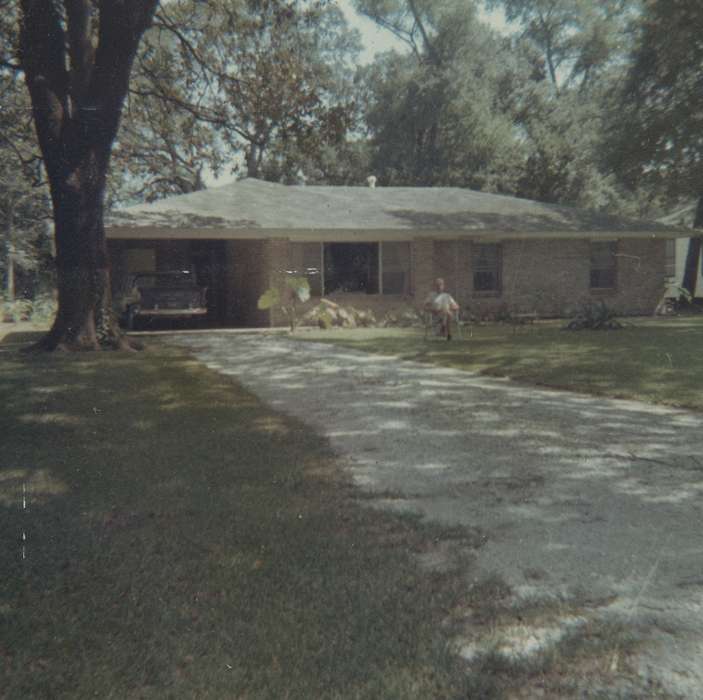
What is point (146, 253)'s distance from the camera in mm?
22141

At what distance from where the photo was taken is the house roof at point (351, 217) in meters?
19.0

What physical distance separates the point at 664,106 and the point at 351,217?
13.2 m

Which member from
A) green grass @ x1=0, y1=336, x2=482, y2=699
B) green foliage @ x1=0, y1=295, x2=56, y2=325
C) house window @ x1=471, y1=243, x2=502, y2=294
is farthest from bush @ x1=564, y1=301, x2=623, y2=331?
green foliage @ x1=0, y1=295, x2=56, y2=325

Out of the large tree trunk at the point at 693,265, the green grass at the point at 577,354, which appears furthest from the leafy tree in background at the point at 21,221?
the large tree trunk at the point at 693,265

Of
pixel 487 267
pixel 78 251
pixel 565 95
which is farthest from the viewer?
pixel 565 95

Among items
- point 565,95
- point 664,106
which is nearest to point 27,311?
point 664,106

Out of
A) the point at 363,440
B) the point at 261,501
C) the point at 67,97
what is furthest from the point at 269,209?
the point at 261,501

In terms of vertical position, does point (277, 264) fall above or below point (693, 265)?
above

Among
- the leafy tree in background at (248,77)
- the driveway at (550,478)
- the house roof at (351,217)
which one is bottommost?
the driveway at (550,478)

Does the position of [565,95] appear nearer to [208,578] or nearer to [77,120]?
[77,120]

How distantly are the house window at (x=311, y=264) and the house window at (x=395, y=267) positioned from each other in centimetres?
198

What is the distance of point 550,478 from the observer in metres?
5.12

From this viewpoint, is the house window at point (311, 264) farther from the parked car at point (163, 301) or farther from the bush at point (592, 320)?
the bush at point (592, 320)

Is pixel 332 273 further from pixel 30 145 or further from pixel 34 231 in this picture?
pixel 34 231
